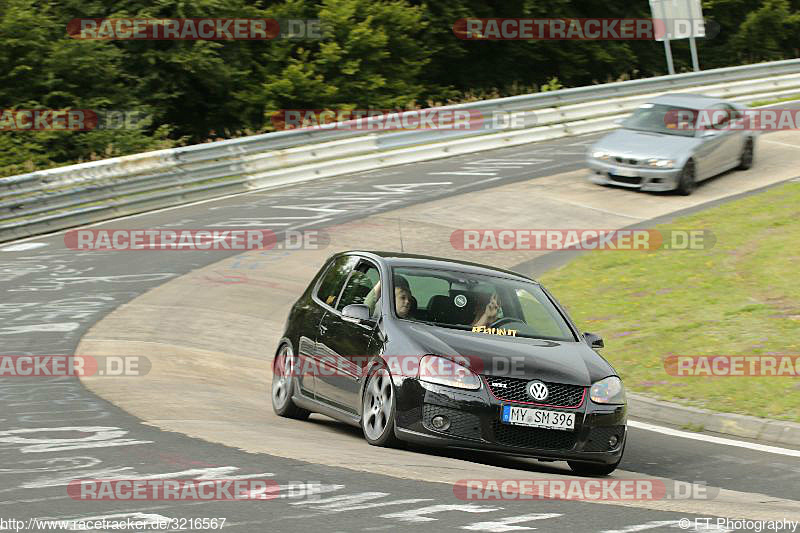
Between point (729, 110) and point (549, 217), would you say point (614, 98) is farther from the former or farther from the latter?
point (549, 217)

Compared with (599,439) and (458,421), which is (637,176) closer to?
(599,439)

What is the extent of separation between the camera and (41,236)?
20.7 m

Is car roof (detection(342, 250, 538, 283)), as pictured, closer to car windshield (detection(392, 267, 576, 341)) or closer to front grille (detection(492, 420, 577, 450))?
car windshield (detection(392, 267, 576, 341))

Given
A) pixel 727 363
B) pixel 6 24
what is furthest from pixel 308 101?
pixel 727 363

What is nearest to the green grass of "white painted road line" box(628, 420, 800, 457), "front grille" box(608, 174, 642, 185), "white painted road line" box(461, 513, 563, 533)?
"white painted road line" box(628, 420, 800, 457)

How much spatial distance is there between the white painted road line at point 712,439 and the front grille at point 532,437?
2470 mm

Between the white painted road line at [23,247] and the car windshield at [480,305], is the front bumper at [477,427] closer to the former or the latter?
the car windshield at [480,305]

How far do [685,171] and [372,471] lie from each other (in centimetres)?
1678

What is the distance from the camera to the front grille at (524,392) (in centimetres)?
881

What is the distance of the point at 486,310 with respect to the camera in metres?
10.0

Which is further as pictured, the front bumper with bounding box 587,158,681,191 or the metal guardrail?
the front bumper with bounding box 587,158,681,191

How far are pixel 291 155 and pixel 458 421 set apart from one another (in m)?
17.5

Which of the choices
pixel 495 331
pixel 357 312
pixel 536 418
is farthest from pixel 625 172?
pixel 536 418

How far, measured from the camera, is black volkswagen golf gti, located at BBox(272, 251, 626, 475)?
28.9 feet
